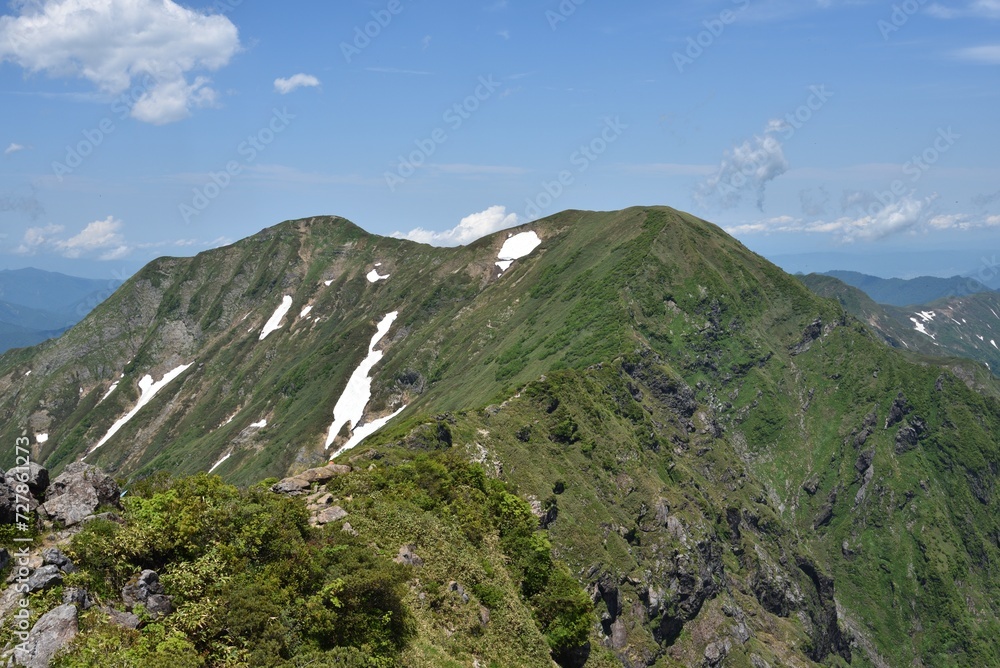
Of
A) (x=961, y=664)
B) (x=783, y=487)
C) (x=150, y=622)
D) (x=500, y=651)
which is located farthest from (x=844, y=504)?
(x=150, y=622)

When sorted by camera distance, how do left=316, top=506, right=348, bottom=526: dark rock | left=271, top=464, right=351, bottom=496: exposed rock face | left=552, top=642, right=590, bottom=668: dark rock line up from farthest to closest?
left=552, top=642, right=590, bottom=668: dark rock
left=271, top=464, right=351, bottom=496: exposed rock face
left=316, top=506, right=348, bottom=526: dark rock

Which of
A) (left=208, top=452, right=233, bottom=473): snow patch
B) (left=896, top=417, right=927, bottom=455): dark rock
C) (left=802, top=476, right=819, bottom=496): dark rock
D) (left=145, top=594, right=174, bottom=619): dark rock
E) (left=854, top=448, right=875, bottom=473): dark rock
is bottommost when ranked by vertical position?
(left=802, top=476, right=819, bottom=496): dark rock

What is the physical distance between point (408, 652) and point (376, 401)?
440 feet

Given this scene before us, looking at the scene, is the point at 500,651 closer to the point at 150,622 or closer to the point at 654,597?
the point at 150,622

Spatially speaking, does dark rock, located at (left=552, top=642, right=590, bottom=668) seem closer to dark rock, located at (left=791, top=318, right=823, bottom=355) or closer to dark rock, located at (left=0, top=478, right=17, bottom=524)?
dark rock, located at (left=0, top=478, right=17, bottom=524)

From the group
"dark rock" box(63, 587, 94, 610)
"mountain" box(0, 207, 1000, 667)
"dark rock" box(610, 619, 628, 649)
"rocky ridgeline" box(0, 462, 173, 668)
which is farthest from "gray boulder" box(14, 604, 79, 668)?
"dark rock" box(610, 619, 628, 649)

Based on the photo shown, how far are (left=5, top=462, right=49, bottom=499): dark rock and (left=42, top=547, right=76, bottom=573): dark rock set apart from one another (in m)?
3.18

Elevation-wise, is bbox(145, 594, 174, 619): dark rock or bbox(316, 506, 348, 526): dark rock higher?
bbox(316, 506, 348, 526): dark rock

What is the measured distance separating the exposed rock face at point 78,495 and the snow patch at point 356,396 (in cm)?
12363

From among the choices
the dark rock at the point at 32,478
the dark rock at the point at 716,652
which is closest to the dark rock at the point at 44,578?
the dark rock at the point at 32,478

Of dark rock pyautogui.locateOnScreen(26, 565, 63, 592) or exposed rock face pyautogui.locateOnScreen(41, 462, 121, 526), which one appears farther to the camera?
exposed rock face pyautogui.locateOnScreen(41, 462, 121, 526)

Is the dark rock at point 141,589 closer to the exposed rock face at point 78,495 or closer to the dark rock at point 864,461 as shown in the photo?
the exposed rock face at point 78,495

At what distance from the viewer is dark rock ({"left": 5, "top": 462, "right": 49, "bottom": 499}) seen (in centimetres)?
2318

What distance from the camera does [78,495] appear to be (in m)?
24.5
